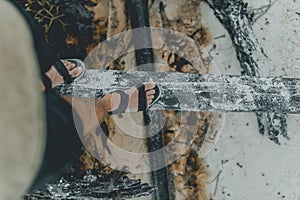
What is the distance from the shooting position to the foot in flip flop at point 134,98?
1.03 meters

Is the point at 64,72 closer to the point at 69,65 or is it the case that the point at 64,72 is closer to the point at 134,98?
the point at 69,65

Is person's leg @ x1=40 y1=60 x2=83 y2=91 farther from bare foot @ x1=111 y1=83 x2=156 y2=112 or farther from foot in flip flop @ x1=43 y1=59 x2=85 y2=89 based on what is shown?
bare foot @ x1=111 y1=83 x2=156 y2=112

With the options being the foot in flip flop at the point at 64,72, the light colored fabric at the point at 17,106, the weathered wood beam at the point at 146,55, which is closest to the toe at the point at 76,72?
the foot in flip flop at the point at 64,72

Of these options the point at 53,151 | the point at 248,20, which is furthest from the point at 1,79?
the point at 248,20

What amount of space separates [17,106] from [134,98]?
53 cm

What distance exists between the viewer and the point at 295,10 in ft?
4.46

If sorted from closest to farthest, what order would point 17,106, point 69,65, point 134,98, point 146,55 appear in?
point 17,106 < point 134,98 < point 69,65 < point 146,55

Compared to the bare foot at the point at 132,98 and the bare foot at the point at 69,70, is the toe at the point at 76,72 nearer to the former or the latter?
the bare foot at the point at 69,70

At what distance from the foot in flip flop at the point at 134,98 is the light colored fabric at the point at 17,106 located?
1.60 ft

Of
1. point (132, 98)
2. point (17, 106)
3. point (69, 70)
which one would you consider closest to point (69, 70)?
point (69, 70)

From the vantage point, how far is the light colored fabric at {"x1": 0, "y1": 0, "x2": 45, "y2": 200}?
0.51 meters

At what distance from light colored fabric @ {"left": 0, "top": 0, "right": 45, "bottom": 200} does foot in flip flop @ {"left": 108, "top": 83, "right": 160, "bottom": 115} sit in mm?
487

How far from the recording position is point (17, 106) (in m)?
0.51

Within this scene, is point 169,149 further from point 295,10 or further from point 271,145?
point 295,10
